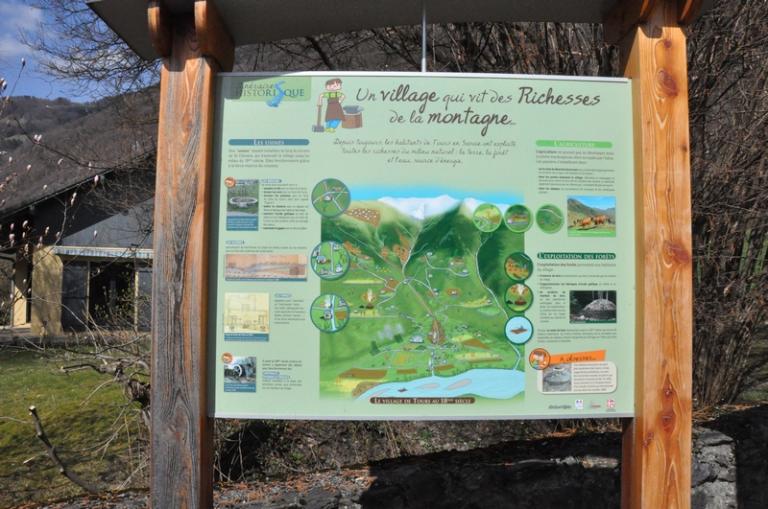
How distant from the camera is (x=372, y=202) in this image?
2760 millimetres

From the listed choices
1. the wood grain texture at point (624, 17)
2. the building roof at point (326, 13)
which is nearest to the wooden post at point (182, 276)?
the building roof at point (326, 13)

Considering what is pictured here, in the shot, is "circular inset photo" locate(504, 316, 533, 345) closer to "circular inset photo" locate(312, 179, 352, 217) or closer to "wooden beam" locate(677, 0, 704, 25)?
"circular inset photo" locate(312, 179, 352, 217)

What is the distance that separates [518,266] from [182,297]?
1.43m

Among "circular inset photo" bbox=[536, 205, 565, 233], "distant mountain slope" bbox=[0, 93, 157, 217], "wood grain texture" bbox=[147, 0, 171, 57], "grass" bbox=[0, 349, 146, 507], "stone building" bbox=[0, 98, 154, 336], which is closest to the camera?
"wood grain texture" bbox=[147, 0, 171, 57]

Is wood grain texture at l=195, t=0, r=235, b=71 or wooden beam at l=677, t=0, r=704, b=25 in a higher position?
wooden beam at l=677, t=0, r=704, b=25

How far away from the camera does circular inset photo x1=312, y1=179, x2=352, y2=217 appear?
9.03 feet

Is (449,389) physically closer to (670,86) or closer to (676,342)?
(676,342)

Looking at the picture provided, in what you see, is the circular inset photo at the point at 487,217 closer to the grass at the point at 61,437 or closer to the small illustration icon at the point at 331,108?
the small illustration icon at the point at 331,108

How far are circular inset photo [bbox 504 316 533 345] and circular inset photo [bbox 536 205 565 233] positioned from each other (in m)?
0.40

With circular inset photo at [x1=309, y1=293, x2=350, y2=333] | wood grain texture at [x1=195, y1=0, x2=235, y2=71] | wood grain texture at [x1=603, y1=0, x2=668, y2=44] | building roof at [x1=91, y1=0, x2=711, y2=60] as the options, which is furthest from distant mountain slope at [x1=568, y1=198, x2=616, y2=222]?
wood grain texture at [x1=195, y1=0, x2=235, y2=71]

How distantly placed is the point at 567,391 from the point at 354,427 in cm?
420

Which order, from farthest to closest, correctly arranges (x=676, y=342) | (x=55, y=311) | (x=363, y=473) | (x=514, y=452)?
1. (x=55, y=311)
2. (x=514, y=452)
3. (x=363, y=473)
4. (x=676, y=342)

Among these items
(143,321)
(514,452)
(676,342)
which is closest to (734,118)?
(514,452)

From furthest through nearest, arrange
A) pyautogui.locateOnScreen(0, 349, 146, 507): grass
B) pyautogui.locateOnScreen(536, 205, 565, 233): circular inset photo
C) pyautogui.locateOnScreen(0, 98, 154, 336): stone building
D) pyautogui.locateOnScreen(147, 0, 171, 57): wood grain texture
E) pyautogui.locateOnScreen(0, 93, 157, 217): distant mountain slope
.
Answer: pyautogui.locateOnScreen(0, 93, 157, 217): distant mountain slope → pyautogui.locateOnScreen(0, 98, 154, 336): stone building → pyautogui.locateOnScreen(0, 349, 146, 507): grass → pyautogui.locateOnScreen(536, 205, 565, 233): circular inset photo → pyautogui.locateOnScreen(147, 0, 171, 57): wood grain texture
